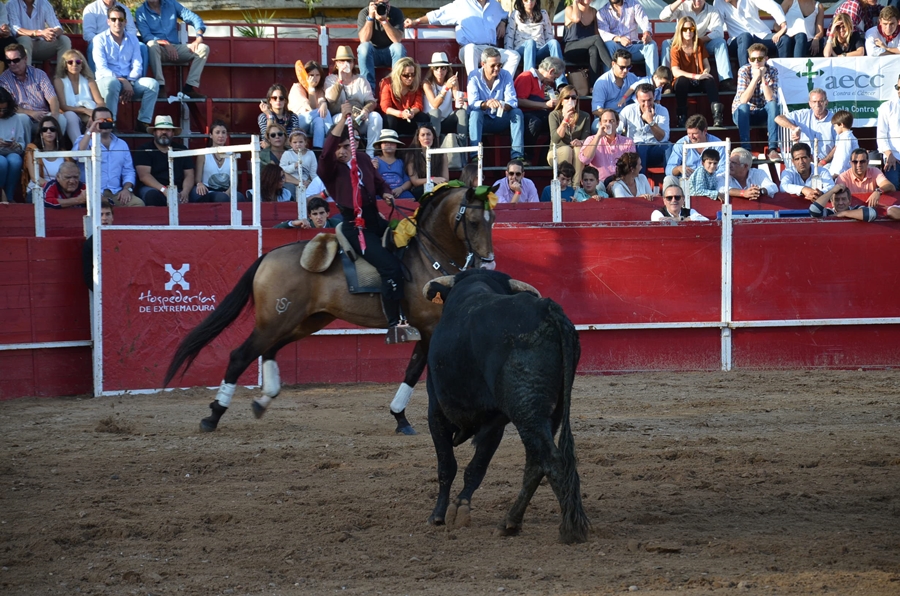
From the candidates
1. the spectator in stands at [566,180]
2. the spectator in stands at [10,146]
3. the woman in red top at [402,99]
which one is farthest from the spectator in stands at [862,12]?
the spectator in stands at [10,146]

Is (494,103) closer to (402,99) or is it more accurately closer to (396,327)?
(402,99)

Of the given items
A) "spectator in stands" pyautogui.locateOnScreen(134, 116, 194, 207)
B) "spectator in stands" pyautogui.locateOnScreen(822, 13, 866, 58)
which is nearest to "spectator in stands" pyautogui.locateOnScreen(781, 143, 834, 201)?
"spectator in stands" pyautogui.locateOnScreen(822, 13, 866, 58)

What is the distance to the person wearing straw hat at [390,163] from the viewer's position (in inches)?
487

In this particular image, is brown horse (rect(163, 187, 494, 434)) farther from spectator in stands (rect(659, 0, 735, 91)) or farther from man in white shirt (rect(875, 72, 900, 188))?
spectator in stands (rect(659, 0, 735, 91))

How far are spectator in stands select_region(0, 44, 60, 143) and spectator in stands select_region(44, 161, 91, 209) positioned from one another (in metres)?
1.21

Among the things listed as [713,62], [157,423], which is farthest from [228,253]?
[713,62]

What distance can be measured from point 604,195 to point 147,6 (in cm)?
712

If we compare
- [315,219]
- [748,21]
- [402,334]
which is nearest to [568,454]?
[402,334]

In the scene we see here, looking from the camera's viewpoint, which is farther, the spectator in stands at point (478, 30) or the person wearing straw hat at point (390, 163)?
the spectator in stands at point (478, 30)

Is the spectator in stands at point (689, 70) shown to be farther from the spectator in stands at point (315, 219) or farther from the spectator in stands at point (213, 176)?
the spectator in stands at point (213, 176)

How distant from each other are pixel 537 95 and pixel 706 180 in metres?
3.18

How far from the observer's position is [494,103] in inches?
568

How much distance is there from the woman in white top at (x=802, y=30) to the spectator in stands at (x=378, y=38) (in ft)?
19.7

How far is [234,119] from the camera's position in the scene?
15805mm
